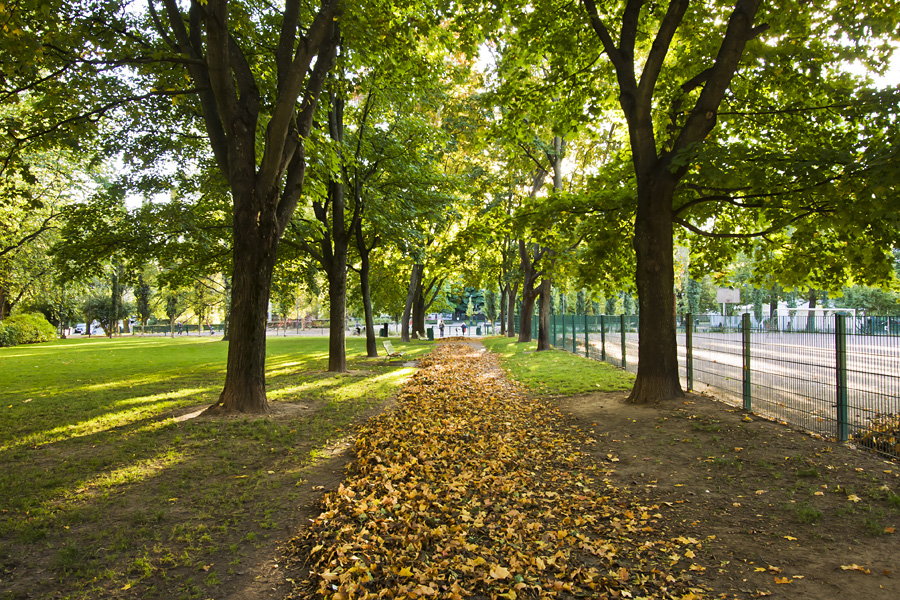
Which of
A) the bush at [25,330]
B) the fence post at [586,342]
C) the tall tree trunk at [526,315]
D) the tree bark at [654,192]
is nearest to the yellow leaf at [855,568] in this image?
the tree bark at [654,192]

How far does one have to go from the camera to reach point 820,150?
6348 mm

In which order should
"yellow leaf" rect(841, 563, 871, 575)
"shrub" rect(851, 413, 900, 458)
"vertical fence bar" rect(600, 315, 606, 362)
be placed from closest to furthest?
"yellow leaf" rect(841, 563, 871, 575) → "shrub" rect(851, 413, 900, 458) → "vertical fence bar" rect(600, 315, 606, 362)

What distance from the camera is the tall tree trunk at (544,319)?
21.4 meters

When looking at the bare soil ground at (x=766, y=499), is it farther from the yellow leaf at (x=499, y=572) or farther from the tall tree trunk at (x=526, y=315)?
the tall tree trunk at (x=526, y=315)

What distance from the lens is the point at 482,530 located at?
3936 millimetres

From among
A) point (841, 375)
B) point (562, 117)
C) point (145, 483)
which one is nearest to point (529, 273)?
point (562, 117)

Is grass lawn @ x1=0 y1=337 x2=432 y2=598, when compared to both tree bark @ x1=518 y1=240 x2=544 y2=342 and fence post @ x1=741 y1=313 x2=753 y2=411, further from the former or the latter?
tree bark @ x1=518 y1=240 x2=544 y2=342

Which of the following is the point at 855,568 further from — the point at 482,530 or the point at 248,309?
the point at 248,309

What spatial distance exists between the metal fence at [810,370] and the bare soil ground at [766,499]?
0.52m

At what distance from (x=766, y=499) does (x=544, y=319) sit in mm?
17249

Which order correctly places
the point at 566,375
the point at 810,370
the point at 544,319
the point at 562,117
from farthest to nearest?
the point at 544,319 → the point at 566,375 → the point at 562,117 → the point at 810,370

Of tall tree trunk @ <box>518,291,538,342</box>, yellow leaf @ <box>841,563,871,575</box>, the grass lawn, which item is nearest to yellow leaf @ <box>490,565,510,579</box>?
the grass lawn

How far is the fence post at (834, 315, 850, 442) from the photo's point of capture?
5777 millimetres

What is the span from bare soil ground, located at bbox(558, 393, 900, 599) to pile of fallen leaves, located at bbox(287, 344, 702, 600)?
30 cm
